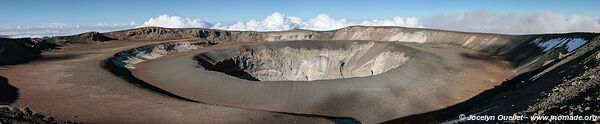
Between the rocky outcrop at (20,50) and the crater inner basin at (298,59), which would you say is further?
the crater inner basin at (298,59)

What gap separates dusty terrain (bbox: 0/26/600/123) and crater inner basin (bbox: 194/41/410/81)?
4.00m

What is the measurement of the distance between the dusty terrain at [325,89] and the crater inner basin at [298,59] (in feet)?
13.1

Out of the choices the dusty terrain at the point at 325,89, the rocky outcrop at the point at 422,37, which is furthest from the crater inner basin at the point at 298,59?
the rocky outcrop at the point at 422,37

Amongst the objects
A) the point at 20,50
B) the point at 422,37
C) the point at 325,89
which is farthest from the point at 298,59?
the point at 20,50

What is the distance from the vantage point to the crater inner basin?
6538 cm

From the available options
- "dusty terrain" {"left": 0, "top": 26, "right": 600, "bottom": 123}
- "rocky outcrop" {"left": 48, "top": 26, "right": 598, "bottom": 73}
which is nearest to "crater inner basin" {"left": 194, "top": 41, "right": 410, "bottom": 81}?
"dusty terrain" {"left": 0, "top": 26, "right": 600, "bottom": 123}

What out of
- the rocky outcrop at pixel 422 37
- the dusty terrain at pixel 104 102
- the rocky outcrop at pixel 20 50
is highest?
the rocky outcrop at pixel 422 37

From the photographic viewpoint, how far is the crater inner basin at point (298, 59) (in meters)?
65.4

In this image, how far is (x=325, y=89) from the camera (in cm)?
3972

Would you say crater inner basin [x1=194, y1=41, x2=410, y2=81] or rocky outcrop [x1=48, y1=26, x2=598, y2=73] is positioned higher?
rocky outcrop [x1=48, y1=26, x2=598, y2=73]

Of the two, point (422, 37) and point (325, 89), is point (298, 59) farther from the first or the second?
point (422, 37)

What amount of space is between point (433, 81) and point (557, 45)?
19.8m

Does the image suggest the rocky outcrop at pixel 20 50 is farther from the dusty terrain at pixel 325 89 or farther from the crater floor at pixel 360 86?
the crater floor at pixel 360 86

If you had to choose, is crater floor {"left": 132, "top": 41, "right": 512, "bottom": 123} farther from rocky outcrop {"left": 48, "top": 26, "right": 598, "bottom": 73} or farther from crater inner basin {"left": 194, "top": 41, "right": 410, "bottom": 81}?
crater inner basin {"left": 194, "top": 41, "right": 410, "bottom": 81}
